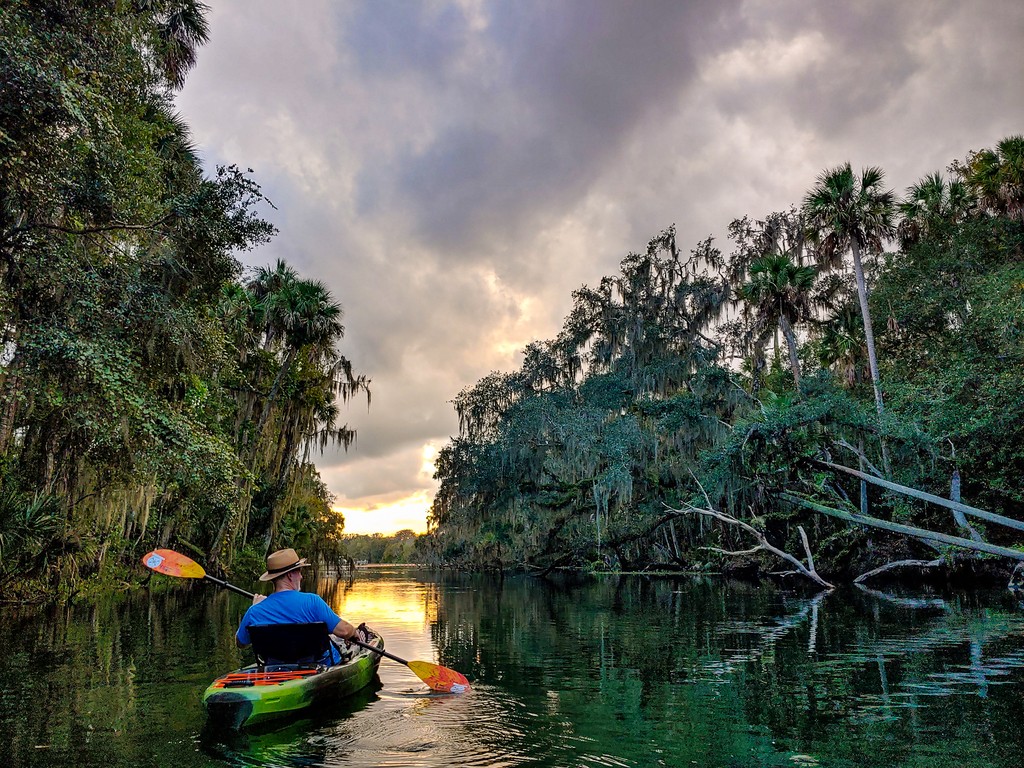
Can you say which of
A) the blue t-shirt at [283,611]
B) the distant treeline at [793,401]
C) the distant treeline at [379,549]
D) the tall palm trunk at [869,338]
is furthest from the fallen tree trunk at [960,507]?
the distant treeline at [379,549]

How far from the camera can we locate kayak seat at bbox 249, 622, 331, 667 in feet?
20.1

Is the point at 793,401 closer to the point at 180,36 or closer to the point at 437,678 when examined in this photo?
the point at 437,678

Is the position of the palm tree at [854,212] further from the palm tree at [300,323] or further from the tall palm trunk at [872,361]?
the palm tree at [300,323]

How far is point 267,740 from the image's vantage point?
213 inches

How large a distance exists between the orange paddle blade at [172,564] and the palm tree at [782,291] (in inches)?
881

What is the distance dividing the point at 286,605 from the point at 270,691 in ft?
2.45

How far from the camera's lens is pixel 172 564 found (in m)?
7.98

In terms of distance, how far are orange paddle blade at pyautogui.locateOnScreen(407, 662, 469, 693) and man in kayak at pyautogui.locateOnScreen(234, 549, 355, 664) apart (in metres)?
1.19

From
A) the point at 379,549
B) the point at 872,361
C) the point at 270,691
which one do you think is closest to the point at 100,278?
the point at 270,691

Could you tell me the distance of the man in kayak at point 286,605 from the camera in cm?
610

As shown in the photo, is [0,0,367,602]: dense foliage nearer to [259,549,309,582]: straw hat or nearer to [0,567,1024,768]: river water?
[0,567,1024,768]: river water

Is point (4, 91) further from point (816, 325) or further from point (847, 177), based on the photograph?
point (816, 325)

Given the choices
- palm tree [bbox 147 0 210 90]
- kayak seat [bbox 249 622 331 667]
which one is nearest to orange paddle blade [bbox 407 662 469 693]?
kayak seat [bbox 249 622 331 667]

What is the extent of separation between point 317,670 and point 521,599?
15937 millimetres
